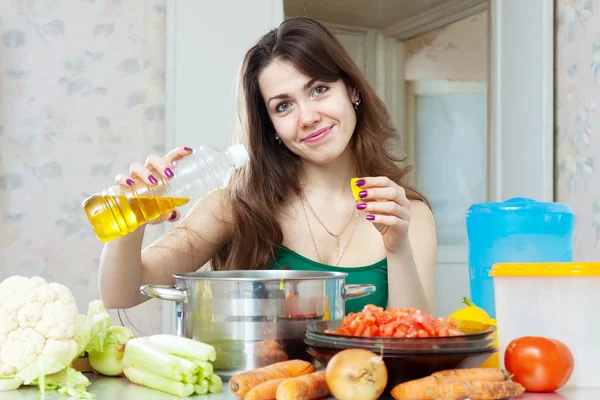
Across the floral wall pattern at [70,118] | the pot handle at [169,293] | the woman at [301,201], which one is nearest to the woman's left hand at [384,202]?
the woman at [301,201]

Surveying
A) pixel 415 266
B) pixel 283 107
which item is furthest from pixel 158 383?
pixel 283 107

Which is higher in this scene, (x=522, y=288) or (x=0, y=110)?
(x=0, y=110)

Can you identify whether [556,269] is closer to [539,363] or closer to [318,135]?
[539,363]

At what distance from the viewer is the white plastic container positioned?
96 cm

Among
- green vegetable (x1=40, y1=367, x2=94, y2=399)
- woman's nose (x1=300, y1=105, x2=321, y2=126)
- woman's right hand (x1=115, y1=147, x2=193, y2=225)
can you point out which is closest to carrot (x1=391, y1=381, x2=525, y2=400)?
green vegetable (x1=40, y1=367, x2=94, y2=399)

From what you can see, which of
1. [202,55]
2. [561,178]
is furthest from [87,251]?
[561,178]

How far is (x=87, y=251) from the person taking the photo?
8.90 ft

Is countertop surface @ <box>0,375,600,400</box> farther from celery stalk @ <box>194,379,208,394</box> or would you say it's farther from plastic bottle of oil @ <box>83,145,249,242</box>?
plastic bottle of oil @ <box>83,145,249,242</box>

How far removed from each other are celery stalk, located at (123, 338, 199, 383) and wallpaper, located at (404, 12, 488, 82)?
380 cm

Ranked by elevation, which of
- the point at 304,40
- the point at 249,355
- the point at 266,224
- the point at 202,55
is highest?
the point at 202,55

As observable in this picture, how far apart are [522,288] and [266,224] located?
36.1 inches

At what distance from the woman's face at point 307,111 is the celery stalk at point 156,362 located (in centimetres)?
77

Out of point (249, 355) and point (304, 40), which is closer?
point (249, 355)

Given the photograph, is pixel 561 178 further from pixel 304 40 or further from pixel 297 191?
pixel 304 40
